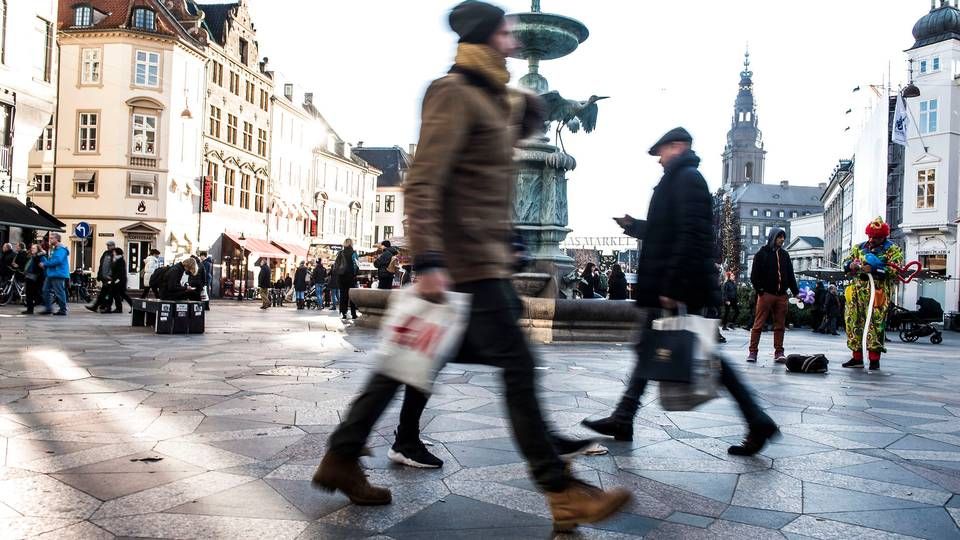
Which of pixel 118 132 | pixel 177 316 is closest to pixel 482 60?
pixel 177 316

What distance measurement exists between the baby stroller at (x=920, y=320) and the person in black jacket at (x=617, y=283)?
6.41 metres

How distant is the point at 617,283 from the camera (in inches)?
814

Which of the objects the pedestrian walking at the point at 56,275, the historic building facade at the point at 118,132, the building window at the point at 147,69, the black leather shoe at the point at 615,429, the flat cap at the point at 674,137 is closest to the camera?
the black leather shoe at the point at 615,429

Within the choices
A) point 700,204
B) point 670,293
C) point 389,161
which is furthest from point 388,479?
point 389,161

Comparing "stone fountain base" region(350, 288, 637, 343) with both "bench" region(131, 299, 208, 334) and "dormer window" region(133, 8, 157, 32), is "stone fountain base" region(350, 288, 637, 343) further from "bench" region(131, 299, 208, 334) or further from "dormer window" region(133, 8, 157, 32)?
"dormer window" region(133, 8, 157, 32)

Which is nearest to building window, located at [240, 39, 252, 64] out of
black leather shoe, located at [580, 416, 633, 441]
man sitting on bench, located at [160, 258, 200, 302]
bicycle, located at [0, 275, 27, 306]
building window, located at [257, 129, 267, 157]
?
building window, located at [257, 129, 267, 157]

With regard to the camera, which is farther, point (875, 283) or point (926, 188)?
point (926, 188)

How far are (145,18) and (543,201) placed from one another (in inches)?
1427

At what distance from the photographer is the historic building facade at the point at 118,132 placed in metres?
42.6

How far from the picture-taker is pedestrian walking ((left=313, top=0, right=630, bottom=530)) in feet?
10.5

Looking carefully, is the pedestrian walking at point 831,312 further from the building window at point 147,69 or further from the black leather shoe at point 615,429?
the building window at point 147,69

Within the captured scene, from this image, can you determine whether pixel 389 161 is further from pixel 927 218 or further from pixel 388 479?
Result: pixel 388 479

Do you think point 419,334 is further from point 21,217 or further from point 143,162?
point 143,162

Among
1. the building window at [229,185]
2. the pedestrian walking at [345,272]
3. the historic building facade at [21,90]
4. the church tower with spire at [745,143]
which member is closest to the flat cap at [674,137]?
the pedestrian walking at [345,272]
